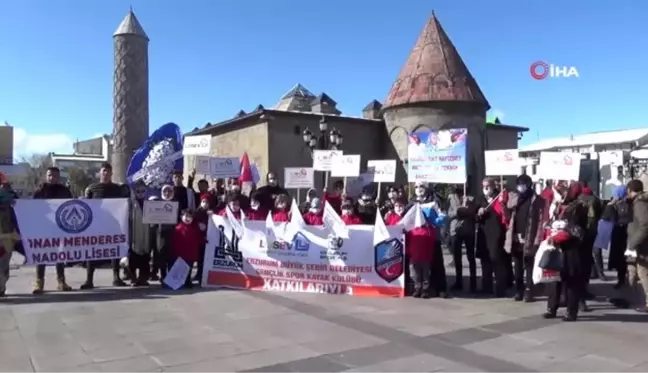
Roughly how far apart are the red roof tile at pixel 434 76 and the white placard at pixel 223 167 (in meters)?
21.7

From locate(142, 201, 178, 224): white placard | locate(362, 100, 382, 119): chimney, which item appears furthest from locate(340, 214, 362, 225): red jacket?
locate(362, 100, 382, 119): chimney

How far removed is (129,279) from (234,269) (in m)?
2.25

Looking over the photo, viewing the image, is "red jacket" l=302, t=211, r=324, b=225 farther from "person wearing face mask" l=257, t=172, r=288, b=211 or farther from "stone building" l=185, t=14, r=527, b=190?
"stone building" l=185, t=14, r=527, b=190

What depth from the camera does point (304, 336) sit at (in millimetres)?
6488

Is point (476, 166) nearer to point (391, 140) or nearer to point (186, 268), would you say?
point (391, 140)

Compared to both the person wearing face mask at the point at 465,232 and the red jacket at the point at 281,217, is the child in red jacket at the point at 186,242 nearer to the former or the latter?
the red jacket at the point at 281,217

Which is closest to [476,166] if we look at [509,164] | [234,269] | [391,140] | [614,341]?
[391,140]

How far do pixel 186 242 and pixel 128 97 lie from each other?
3908 cm

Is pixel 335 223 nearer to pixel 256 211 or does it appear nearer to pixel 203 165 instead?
pixel 256 211

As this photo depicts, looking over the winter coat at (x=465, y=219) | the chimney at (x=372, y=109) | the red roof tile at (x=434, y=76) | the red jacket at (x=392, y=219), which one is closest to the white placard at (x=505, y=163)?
the winter coat at (x=465, y=219)

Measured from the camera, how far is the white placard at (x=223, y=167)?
14477 millimetres

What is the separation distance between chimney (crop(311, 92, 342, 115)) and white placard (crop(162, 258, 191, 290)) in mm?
35031

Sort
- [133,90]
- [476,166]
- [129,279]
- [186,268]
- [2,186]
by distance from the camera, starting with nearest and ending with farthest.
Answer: [2,186], [186,268], [129,279], [476,166], [133,90]

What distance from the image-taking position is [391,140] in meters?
35.8
